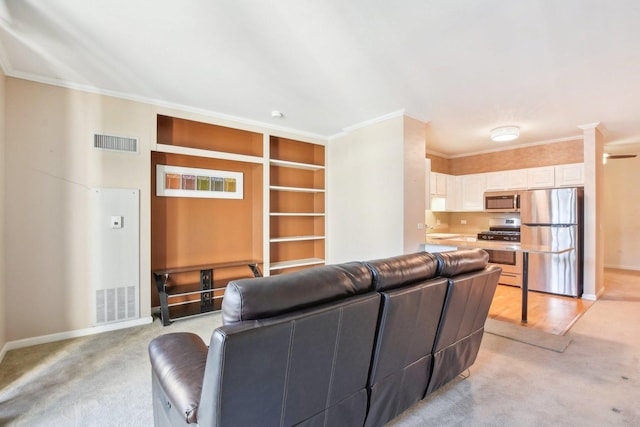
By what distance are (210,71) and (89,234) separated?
215cm

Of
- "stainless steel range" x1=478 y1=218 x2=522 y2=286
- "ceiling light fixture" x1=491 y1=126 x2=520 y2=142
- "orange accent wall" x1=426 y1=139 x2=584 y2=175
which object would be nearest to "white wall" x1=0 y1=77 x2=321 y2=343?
"ceiling light fixture" x1=491 y1=126 x2=520 y2=142

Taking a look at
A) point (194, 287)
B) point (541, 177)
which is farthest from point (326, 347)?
point (541, 177)

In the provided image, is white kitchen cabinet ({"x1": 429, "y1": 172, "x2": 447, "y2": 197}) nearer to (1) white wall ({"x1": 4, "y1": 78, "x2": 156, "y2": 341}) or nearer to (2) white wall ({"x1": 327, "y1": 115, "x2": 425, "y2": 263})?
(2) white wall ({"x1": 327, "y1": 115, "x2": 425, "y2": 263})

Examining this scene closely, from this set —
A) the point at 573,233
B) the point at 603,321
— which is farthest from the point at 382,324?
the point at 573,233

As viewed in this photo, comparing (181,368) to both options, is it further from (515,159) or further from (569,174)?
(515,159)

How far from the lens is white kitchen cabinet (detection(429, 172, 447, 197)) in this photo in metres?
5.90

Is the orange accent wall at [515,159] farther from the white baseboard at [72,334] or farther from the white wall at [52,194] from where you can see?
the white baseboard at [72,334]

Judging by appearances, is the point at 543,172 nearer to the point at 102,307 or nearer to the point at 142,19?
the point at 142,19

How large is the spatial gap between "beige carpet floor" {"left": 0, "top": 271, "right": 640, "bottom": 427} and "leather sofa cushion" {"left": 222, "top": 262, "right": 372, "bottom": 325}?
1.06 meters

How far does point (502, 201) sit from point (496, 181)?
1.77 feet

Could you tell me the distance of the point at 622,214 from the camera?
6656 mm

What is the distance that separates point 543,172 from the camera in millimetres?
5176

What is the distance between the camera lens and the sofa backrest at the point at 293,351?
1016mm

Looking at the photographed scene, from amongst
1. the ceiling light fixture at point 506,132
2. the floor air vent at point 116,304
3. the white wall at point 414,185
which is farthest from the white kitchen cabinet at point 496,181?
the floor air vent at point 116,304
